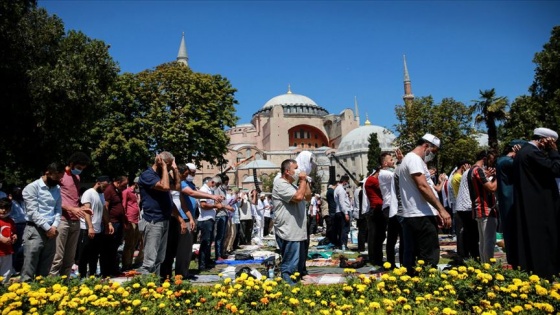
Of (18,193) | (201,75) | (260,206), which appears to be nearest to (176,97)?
(201,75)

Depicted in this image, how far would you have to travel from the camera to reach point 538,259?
14.8 feet

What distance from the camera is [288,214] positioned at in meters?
5.46

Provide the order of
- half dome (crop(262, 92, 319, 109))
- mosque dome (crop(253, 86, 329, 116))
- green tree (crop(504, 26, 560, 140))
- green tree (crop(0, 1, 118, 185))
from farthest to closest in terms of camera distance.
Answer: half dome (crop(262, 92, 319, 109)) < mosque dome (crop(253, 86, 329, 116)) < green tree (crop(504, 26, 560, 140)) < green tree (crop(0, 1, 118, 185))

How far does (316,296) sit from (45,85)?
1437 cm

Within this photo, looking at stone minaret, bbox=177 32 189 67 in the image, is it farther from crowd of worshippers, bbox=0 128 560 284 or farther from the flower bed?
the flower bed

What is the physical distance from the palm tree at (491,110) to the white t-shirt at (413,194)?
2702 cm

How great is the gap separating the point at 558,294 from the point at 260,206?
44.9 ft

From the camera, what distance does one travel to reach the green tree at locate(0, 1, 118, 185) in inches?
573

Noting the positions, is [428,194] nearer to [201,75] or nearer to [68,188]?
[68,188]

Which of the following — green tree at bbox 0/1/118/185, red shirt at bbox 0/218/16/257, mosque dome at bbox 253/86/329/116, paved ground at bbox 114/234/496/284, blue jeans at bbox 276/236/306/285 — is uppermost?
mosque dome at bbox 253/86/329/116

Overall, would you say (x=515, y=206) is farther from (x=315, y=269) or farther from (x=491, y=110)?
(x=491, y=110)

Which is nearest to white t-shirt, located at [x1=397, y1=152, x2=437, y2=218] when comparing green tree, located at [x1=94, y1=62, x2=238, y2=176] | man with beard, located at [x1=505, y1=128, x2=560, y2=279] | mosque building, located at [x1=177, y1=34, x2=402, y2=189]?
man with beard, located at [x1=505, y1=128, x2=560, y2=279]

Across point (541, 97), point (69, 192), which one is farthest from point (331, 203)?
point (541, 97)

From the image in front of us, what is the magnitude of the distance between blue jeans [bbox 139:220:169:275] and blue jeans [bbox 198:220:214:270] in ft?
7.61
